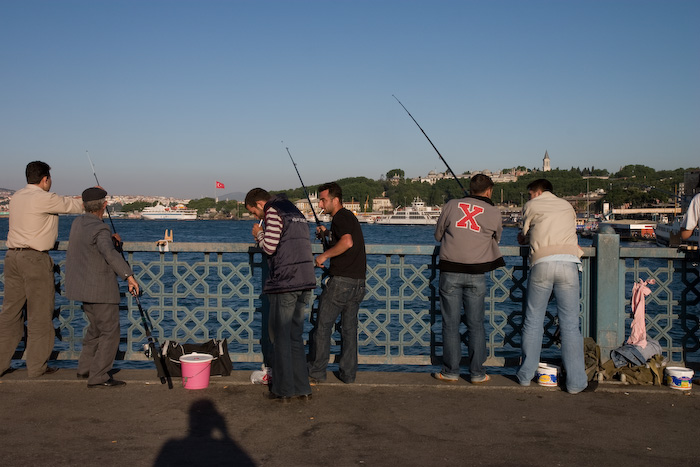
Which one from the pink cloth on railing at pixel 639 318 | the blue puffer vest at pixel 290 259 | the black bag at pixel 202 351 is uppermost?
the blue puffer vest at pixel 290 259

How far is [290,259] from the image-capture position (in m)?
5.07

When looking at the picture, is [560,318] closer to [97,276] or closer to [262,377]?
[262,377]

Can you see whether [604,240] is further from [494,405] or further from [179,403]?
[179,403]

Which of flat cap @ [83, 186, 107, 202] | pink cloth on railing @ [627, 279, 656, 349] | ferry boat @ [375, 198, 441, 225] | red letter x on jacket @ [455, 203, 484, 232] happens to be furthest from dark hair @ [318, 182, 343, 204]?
ferry boat @ [375, 198, 441, 225]

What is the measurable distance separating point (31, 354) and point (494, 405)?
12.6ft

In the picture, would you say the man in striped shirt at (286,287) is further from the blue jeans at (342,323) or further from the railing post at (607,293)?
the railing post at (607,293)

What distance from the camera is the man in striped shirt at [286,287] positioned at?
16.6ft

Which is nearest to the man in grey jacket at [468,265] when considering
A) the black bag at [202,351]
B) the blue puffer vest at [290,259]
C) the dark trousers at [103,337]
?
the blue puffer vest at [290,259]

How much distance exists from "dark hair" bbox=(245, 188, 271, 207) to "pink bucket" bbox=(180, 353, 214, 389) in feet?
4.42

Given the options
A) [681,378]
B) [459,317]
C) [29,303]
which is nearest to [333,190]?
[459,317]

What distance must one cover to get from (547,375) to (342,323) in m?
1.75

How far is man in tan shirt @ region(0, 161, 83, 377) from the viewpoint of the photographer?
18.4ft

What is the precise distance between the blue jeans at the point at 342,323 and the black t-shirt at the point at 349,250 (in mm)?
60

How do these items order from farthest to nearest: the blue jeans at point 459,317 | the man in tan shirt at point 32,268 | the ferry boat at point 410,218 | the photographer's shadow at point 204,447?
1. the ferry boat at point 410,218
2. the man in tan shirt at point 32,268
3. the blue jeans at point 459,317
4. the photographer's shadow at point 204,447
